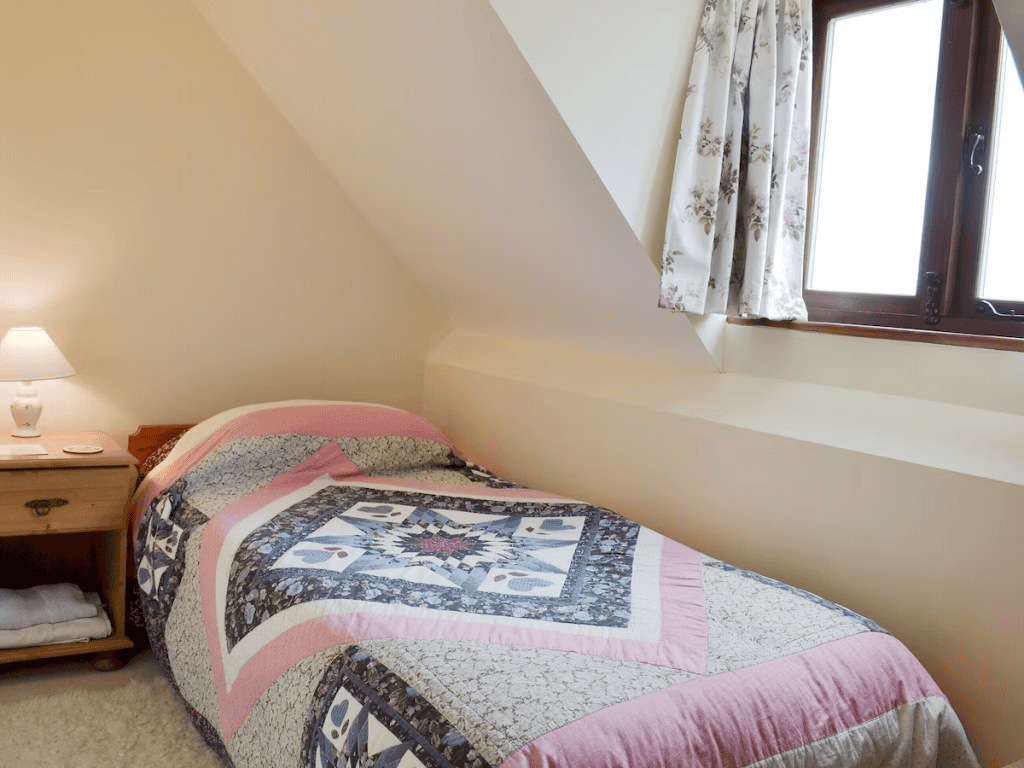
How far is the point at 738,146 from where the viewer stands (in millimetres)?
2252

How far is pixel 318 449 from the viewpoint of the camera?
2955 millimetres

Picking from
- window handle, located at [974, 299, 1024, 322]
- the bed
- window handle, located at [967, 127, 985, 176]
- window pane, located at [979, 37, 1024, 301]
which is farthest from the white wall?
the bed

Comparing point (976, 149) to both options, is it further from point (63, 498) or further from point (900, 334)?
point (63, 498)

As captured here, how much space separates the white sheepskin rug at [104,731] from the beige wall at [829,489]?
1427 millimetres

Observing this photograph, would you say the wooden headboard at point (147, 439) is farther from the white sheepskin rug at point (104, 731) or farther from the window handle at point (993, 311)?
the window handle at point (993, 311)

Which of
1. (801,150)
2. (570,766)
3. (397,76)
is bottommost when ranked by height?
(570,766)

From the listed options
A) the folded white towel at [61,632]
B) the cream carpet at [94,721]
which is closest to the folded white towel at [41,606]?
the folded white towel at [61,632]

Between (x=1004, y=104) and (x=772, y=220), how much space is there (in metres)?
0.58

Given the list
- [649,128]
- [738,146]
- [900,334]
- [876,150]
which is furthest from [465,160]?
[900,334]

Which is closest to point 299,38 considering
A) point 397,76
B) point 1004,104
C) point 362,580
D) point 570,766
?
point 397,76

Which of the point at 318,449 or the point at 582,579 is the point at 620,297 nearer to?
the point at 582,579

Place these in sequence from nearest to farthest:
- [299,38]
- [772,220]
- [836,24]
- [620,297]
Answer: [772,220], [836,24], [620,297], [299,38]

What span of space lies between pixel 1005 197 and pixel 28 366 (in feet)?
8.95

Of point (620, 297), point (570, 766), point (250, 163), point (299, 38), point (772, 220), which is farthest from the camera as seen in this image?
point (250, 163)
